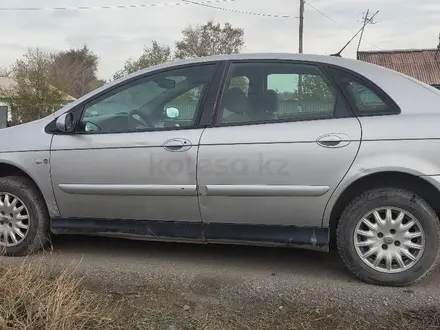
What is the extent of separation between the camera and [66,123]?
4.02m

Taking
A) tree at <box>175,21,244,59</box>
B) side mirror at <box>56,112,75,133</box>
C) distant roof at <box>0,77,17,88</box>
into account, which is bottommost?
side mirror at <box>56,112,75,133</box>

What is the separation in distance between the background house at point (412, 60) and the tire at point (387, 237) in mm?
31913

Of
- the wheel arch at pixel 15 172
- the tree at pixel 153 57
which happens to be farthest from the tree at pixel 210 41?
the wheel arch at pixel 15 172

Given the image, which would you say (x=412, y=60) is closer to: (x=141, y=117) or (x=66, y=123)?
(x=141, y=117)

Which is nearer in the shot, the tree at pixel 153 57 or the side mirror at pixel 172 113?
the side mirror at pixel 172 113

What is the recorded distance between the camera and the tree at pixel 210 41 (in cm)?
4372

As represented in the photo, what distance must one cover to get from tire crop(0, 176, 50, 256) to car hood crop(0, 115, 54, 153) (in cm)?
30

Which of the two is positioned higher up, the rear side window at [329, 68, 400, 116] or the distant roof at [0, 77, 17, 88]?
the distant roof at [0, 77, 17, 88]

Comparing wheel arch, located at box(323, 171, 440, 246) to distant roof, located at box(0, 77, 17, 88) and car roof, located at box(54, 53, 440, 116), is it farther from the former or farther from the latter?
distant roof, located at box(0, 77, 17, 88)

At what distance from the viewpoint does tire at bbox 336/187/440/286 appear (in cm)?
341

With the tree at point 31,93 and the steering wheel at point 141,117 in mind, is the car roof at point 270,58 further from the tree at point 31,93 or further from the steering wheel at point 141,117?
the tree at point 31,93

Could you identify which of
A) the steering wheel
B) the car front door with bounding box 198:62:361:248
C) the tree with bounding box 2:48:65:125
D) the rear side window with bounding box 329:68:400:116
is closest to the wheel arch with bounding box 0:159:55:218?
the steering wheel

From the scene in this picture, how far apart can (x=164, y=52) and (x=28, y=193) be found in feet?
127

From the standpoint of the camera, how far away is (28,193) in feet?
13.6
